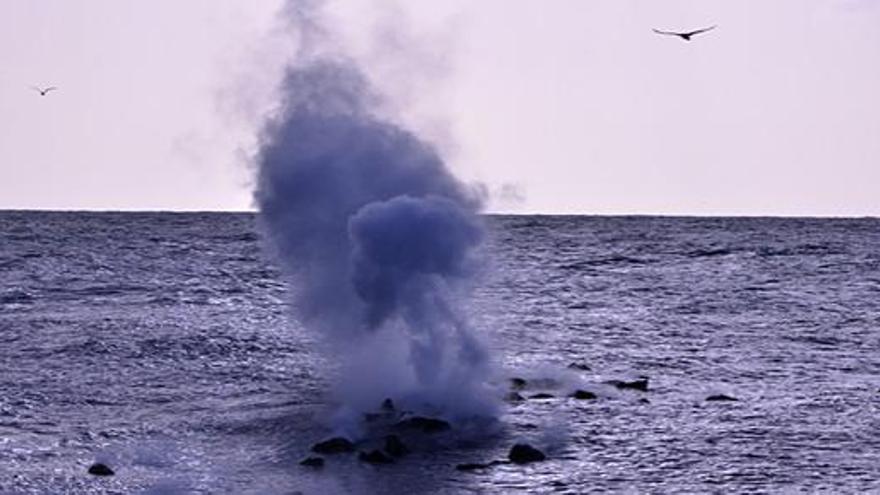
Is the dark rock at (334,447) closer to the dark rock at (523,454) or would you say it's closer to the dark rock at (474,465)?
the dark rock at (474,465)

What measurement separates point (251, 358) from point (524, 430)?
15.4m

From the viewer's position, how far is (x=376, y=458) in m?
30.8

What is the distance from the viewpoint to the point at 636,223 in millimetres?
164375

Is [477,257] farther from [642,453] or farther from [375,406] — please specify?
[642,453]

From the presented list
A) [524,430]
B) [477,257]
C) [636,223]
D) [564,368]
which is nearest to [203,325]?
[564,368]

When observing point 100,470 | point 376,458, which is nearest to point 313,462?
point 376,458

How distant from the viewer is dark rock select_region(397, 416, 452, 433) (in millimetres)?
33844

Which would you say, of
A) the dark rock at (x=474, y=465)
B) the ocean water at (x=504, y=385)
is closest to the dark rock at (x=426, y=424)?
the ocean water at (x=504, y=385)

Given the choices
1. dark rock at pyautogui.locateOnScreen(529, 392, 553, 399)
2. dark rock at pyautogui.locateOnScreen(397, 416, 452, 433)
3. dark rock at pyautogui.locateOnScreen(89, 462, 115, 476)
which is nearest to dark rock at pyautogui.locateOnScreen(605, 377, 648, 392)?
dark rock at pyautogui.locateOnScreen(529, 392, 553, 399)

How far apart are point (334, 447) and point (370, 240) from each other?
25.1 ft

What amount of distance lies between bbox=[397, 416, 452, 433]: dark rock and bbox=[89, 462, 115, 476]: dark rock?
686 cm

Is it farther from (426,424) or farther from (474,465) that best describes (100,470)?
(426,424)

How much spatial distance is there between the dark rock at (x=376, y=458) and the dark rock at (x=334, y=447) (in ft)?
2.28

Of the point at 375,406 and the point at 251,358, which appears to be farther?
the point at 251,358
